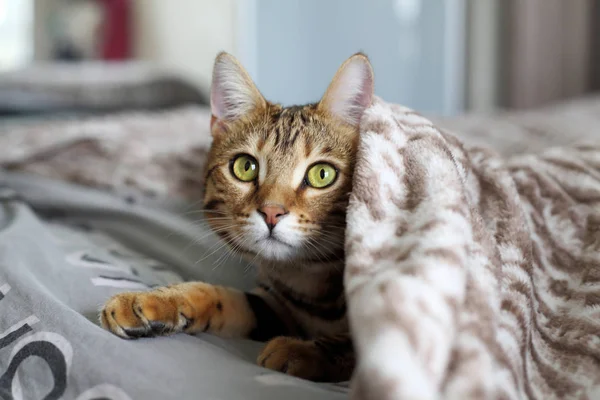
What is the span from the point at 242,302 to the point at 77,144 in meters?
0.80

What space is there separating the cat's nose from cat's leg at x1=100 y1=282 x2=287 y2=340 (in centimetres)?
15

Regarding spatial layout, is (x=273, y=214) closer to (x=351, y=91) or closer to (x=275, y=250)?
(x=275, y=250)

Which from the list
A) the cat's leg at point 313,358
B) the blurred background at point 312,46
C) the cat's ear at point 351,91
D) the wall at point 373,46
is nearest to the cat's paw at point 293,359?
the cat's leg at point 313,358

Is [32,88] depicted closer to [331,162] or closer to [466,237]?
[331,162]

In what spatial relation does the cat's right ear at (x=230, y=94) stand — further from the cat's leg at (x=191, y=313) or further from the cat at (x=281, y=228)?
the cat's leg at (x=191, y=313)

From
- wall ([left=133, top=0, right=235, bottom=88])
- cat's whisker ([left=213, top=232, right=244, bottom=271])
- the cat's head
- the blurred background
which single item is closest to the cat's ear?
the cat's head

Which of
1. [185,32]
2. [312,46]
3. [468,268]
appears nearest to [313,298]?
[468,268]

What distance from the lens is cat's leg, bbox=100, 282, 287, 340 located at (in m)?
0.70

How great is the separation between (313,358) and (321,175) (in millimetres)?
261

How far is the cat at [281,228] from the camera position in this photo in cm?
74

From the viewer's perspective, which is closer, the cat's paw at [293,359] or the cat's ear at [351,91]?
the cat's paw at [293,359]

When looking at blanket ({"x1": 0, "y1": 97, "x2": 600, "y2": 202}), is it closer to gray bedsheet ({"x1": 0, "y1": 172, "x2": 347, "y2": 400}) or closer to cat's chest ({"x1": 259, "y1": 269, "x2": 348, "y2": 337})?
gray bedsheet ({"x1": 0, "y1": 172, "x2": 347, "y2": 400})

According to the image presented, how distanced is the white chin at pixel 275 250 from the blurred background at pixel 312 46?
1987 mm

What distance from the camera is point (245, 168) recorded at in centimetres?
90
